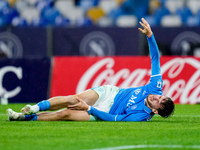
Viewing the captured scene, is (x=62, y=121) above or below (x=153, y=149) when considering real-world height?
below

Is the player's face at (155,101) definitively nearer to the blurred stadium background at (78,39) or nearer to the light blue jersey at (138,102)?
the light blue jersey at (138,102)

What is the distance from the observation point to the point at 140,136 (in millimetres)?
7355

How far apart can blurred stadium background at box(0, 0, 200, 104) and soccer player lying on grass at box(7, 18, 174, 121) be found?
5295 millimetres

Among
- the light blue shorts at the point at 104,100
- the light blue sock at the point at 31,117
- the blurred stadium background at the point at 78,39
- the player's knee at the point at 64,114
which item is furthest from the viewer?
the blurred stadium background at the point at 78,39

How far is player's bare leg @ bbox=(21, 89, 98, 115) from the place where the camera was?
8741 millimetres

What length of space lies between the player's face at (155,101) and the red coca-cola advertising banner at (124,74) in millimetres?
5602

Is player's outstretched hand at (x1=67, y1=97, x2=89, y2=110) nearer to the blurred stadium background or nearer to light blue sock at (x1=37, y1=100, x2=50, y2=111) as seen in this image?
light blue sock at (x1=37, y1=100, x2=50, y2=111)

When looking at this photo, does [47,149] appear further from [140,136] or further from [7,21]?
[7,21]

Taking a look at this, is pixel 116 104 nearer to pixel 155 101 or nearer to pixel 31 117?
pixel 155 101

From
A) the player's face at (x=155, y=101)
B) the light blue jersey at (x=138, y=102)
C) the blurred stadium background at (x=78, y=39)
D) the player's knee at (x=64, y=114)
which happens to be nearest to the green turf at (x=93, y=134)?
the player's knee at (x=64, y=114)

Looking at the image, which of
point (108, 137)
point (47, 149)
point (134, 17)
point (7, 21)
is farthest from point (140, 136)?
point (7, 21)

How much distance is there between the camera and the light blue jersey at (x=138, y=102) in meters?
9.16

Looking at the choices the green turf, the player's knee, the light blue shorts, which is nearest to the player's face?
the green turf

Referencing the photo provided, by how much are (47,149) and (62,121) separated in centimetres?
314
